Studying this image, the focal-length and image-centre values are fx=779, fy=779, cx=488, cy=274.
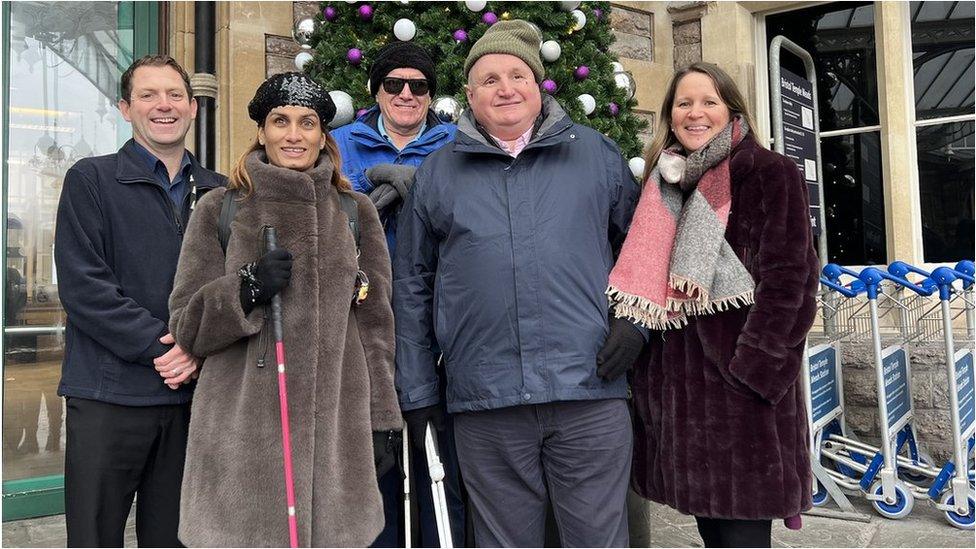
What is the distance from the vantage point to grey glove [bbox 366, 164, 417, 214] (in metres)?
2.67

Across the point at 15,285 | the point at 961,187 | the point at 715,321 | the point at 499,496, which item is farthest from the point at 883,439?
the point at 15,285

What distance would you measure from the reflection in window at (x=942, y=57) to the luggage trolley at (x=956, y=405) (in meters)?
1.57

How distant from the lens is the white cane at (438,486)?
2.28 meters

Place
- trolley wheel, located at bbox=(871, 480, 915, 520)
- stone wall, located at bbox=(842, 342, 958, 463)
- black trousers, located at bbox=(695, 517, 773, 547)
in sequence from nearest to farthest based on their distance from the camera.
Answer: black trousers, located at bbox=(695, 517, 773, 547) → trolley wheel, located at bbox=(871, 480, 915, 520) → stone wall, located at bbox=(842, 342, 958, 463)

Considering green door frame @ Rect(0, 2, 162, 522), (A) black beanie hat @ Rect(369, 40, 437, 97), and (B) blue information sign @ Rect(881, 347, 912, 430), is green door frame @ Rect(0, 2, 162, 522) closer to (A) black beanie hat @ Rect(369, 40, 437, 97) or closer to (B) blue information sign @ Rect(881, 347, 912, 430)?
(A) black beanie hat @ Rect(369, 40, 437, 97)

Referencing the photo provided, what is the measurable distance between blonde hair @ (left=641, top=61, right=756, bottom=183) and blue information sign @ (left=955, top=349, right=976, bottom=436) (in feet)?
9.36

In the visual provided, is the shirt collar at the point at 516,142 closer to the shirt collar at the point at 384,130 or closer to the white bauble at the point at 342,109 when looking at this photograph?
the shirt collar at the point at 384,130

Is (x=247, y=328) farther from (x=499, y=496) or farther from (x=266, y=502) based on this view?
(x=499, y=496)

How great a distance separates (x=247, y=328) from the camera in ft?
6.93

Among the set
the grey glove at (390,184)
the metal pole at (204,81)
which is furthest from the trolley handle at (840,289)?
the metal pole at (204,81)

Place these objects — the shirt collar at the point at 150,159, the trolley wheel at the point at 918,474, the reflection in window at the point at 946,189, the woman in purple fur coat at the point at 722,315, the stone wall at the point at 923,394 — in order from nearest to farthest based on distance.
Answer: the woman in purple fur coat at the point at 722,315, the shirt collar at the point at 150,159, the trolley wheel at the point at 918,474, the stone wall at the point at 923,394, the reflection in window at the point at 946,189

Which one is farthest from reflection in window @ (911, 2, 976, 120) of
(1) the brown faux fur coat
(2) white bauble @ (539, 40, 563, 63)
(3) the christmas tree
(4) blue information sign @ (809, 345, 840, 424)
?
(1) the brown faux fur coat

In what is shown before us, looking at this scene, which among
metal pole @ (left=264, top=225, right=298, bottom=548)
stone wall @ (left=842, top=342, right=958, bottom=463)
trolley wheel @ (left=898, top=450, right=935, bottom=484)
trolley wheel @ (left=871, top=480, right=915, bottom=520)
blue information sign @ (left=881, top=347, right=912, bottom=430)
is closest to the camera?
metal pole @ (left=264, top=225, right=298, bottom=548)

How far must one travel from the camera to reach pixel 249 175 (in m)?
2.25
